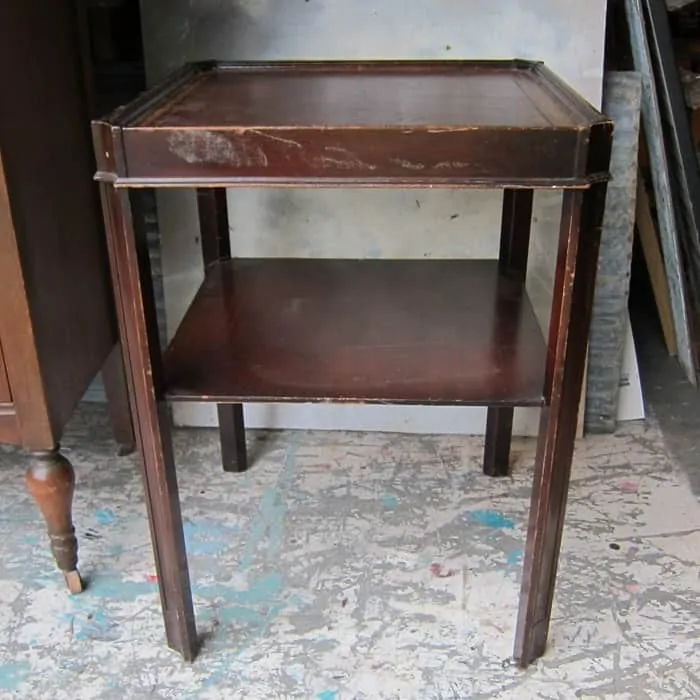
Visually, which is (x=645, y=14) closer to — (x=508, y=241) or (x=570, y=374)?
(x=508, y=241)

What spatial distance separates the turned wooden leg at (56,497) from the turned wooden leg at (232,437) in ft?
1.06

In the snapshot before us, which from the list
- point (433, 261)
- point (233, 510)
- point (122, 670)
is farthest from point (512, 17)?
point (122, 670)

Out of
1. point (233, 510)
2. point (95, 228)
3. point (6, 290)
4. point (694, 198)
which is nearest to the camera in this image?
point (6, 290)

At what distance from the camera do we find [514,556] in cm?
133

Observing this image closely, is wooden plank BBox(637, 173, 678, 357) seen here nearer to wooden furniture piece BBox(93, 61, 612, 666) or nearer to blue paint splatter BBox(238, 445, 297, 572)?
wooden furniture piece BBox(93, 61, 612, 666)

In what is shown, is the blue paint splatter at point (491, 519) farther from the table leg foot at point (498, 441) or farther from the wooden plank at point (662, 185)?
the wooden plank at point (662, 185)

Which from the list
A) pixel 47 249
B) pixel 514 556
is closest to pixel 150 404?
pixel 47 249

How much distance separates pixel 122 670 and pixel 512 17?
1086mm

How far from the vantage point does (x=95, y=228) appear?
134 centimetres

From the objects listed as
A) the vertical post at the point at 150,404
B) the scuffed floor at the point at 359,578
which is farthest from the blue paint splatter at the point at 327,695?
the vertical post at the point at 150,404

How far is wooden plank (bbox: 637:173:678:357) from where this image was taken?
1.76 metres

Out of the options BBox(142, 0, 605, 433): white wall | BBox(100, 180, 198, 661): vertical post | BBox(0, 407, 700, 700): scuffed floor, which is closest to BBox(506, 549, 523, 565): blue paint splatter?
BBox(0, 407, 700, 700): scuffed floor

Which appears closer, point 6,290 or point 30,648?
point 6,290

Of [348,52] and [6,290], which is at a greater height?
[348,52]
